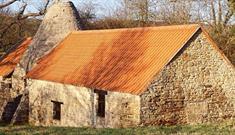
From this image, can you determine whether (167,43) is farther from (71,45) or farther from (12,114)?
(12,114)

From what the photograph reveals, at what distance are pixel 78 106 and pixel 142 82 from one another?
408 cm

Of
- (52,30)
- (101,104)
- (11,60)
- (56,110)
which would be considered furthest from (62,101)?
(11,60)

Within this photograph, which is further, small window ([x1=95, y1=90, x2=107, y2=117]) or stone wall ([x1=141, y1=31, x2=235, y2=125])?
small window ([x1=95, y1=90, x2=107, y2=117])

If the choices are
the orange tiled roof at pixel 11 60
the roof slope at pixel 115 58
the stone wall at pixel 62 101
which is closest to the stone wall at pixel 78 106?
the stone wall at pixel 62 101

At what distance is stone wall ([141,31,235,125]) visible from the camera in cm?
1685

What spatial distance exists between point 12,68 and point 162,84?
13655 millimetres

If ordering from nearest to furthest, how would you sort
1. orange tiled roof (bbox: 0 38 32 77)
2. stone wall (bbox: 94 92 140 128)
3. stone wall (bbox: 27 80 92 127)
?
stone wall (bbox: 94 92 140 128)
stone wall (bbox: 27 80 92 127)
orange tiled roof (bbox: 0 38 32 77)

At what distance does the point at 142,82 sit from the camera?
1670cm

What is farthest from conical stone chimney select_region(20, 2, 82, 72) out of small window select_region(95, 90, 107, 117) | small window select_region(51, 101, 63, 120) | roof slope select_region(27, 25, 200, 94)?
small window select_region(95, 90, 107, 117)

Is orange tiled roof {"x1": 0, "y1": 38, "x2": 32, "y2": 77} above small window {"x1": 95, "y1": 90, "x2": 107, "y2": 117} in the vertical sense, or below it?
above

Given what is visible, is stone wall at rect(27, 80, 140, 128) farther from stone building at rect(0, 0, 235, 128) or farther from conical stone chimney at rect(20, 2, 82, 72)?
conical stone chimney at rect(20, 2, 82, 72)

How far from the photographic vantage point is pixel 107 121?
58.9 ft

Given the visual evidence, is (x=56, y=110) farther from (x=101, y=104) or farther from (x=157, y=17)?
(x=157, y=17)

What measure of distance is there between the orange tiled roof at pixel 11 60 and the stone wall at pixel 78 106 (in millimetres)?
4486
